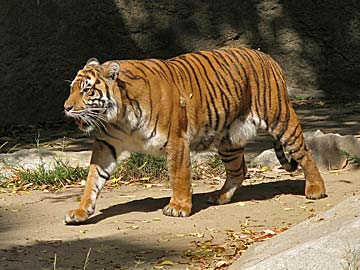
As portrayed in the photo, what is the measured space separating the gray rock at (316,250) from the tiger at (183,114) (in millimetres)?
1981

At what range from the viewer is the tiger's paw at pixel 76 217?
633 centimetres

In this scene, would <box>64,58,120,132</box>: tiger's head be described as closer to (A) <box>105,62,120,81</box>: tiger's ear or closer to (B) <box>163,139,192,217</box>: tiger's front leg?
(A) <box>105,62,120,81</box>: tiger's ear

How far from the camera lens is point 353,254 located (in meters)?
3.97

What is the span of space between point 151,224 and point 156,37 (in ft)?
21.7

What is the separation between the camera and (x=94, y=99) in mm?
6293

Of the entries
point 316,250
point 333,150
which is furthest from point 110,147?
point 316,250

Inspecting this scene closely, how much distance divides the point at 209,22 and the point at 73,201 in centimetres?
601

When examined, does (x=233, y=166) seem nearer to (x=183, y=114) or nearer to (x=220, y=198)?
(x=220, y=198)

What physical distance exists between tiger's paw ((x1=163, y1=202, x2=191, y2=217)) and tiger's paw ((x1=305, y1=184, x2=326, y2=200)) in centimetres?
105

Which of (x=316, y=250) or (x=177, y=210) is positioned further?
(x=177, y=210)

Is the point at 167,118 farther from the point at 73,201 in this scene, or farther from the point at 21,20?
the point at 21,20

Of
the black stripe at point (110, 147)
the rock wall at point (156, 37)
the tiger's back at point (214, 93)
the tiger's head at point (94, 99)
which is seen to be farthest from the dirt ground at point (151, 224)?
the rock wall at point (156, 37)

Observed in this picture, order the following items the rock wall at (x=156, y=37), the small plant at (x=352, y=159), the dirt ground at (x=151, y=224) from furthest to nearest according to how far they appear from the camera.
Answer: the rock wall at (x=156, y=37) < the small plant at (x=352, y=159) < the dirt ground at (x=151, y=224)

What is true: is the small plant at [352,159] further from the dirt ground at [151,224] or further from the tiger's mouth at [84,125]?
the tiger's mouth at [84,125]
